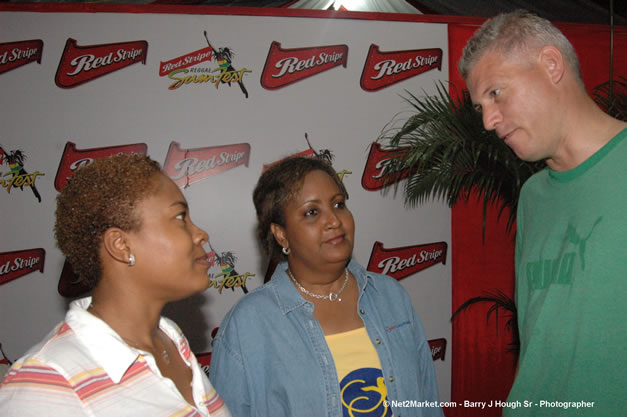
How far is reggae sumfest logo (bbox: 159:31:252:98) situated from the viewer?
127 inches

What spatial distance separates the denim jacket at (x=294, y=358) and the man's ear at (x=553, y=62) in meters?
0.93

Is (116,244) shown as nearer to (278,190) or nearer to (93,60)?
(278,190)

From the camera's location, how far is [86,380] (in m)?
0.88

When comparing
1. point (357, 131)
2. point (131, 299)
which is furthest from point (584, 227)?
point (357, 131)

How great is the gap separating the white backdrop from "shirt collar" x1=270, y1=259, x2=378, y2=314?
1.62 m

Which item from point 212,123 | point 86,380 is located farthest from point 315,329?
point 212,123

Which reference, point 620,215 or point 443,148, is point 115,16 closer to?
point 443,148

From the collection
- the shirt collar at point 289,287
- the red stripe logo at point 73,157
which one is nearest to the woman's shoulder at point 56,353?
the shirt collar at point 289,287

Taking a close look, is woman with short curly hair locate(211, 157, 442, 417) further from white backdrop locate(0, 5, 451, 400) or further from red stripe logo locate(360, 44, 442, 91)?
red stripe logo locate(360, 44, 442, 91)

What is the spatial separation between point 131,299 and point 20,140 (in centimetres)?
265

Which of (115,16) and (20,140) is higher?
(115,16)

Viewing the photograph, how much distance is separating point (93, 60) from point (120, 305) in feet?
8.83

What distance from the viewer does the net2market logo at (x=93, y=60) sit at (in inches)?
123

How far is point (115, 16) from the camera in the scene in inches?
126
